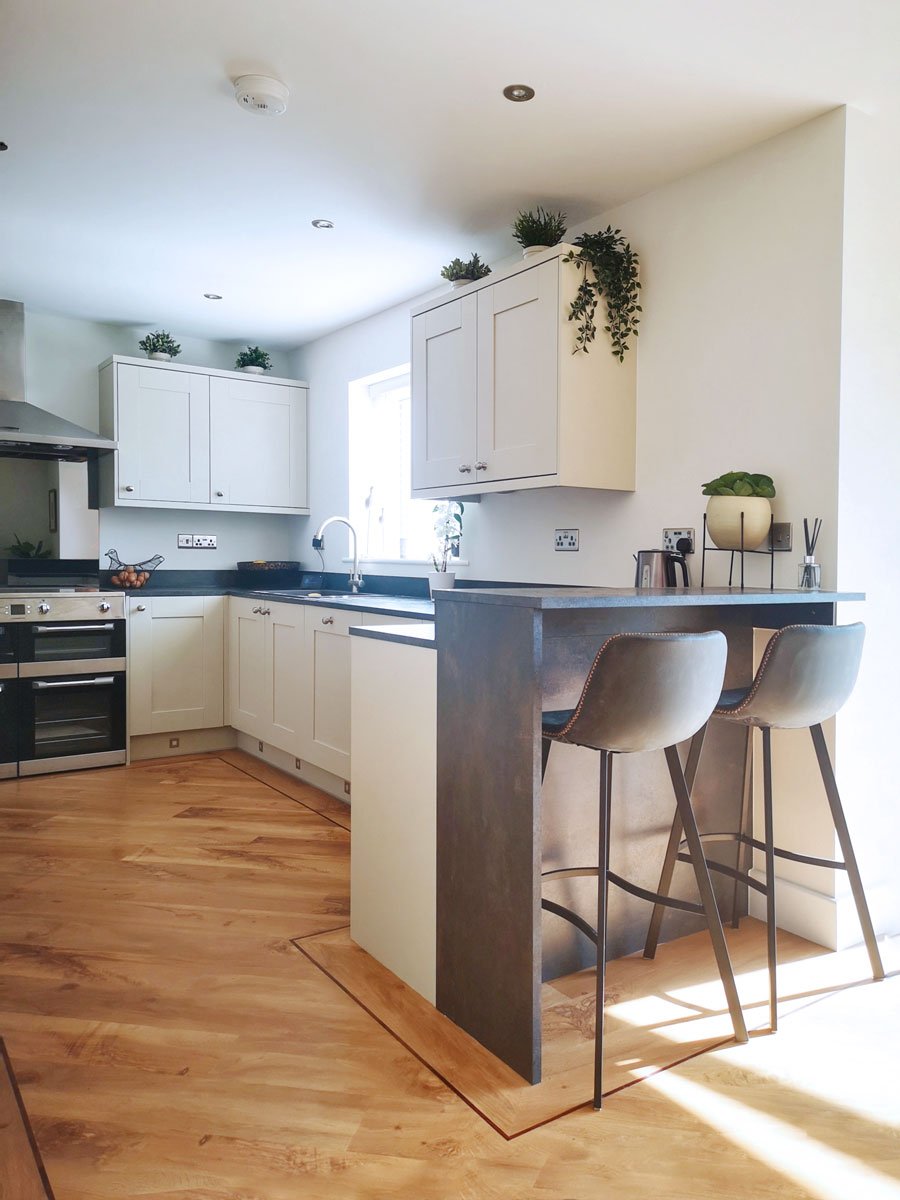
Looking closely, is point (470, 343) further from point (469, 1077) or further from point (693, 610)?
point (469, 1077)

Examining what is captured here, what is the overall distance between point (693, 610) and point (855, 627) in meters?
0.44

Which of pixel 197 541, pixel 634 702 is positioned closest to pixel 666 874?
pixel 634 702

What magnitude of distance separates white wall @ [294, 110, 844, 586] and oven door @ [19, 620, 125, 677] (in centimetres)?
227

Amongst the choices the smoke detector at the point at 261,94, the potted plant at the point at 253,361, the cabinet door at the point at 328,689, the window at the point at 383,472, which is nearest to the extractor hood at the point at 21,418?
the potted plant at the point at 253,361

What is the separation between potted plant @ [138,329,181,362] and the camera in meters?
4.79

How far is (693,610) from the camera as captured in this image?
240cm

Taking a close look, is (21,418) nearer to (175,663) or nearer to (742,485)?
(175,663)

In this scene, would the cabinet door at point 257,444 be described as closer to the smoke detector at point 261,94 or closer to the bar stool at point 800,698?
the smoke detector at point 261,94

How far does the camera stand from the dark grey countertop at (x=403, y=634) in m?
2.09

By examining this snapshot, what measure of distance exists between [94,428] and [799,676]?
13.9ft

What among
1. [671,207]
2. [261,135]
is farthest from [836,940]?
[261,135]

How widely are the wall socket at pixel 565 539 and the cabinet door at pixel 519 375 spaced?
403mm

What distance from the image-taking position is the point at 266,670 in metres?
4.37

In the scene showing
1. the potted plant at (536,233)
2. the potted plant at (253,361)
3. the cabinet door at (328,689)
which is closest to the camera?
the potted plant at (536,233)
